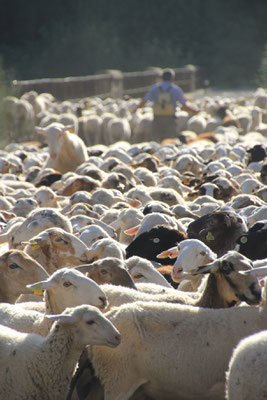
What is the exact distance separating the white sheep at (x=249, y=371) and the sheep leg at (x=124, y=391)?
2.12 ft

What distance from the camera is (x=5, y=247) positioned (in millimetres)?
8578

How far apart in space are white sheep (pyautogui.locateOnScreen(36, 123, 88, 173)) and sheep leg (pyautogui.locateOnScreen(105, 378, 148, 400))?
35.4 feet

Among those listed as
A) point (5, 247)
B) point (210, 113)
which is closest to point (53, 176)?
point (5, 247)

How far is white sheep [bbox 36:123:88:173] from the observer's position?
51.2 feet

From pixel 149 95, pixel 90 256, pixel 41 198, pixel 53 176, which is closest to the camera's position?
pixel 90 256

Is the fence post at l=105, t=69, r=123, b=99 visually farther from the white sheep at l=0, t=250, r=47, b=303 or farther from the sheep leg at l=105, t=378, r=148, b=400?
the sheep leg at l=105, t=378, r=148, b=400

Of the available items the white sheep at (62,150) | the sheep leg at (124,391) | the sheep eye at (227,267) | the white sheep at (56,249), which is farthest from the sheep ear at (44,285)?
the white sheep at (62,150)

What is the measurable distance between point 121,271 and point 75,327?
126 cm

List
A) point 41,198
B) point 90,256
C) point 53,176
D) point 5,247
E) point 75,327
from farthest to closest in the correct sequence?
point 53,176 < point 41,198 < point 5,247 < point 90,256 < point 75,327

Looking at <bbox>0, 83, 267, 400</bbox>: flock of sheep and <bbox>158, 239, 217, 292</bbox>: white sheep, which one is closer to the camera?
<bbox>0, 83, 267, 400</bbox>: flock of sheep

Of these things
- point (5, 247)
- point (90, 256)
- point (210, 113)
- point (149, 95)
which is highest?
point (90, 256)

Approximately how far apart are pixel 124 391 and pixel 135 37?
204 ft

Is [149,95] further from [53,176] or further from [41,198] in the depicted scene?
[41,198]

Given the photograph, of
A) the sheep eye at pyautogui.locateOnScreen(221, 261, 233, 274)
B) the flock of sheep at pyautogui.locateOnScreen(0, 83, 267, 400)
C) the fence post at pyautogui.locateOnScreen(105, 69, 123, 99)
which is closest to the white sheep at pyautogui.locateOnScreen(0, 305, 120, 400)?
the flock of sheep at pyautogui.locateOnScreen(0, 83, 267, 400)
